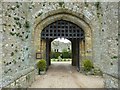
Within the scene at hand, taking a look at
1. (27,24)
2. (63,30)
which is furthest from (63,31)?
(27,24)

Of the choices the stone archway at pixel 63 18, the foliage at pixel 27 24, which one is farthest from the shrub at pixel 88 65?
the foliage at pixel 27 24

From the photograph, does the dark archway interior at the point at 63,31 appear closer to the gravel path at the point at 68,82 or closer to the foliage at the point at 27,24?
the foliage at the point at 27,24

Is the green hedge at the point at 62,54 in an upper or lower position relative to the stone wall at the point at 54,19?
lower

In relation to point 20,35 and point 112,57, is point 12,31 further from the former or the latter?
point 112,57

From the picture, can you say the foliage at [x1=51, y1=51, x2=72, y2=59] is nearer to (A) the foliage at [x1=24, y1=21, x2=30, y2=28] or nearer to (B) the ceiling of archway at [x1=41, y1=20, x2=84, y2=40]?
(B) the ceiling of archway at [x1=41, y1=20, x2=84, y2=40]

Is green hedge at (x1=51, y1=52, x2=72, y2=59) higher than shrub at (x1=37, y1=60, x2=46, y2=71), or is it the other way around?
green hedge at (x1=51, y1=52, x2=72, y2=59)

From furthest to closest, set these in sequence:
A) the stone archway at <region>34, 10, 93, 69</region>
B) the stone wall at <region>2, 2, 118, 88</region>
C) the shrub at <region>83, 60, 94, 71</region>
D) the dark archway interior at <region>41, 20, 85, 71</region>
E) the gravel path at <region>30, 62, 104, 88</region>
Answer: the dark archway interior at <region>41, 20, 85, 71</region> → the stone archway at <region>34, 10, 93, 69</region> → the shrub at <region>83, 60, 94, 71</region> → the stone wall at <region>2, 2, 118, 88</region> → the gravel path at <region>30, 62, 104, 88</region>

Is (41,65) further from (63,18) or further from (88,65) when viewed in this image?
(63,18)

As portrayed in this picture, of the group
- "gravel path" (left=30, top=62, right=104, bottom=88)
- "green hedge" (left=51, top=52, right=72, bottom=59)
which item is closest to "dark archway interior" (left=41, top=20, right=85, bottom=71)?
"gravel path" (left=30, top=62, right=104, bottom=88)

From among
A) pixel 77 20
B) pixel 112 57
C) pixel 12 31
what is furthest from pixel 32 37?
pixel 112 57

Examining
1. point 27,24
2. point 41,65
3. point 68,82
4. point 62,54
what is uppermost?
point 27,24

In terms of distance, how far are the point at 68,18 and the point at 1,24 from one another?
4.97 metres

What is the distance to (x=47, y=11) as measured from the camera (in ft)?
41.2

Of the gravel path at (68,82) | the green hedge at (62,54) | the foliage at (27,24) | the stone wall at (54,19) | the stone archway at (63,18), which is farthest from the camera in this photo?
the green hedge at (62,54)
